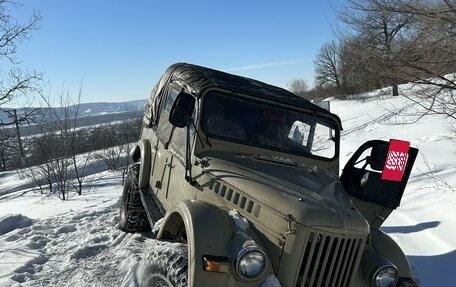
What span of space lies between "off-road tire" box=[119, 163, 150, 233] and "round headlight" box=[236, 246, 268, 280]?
3433 millimetres

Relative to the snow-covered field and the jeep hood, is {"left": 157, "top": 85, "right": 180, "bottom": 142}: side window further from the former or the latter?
the jeep hood

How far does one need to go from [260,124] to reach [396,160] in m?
1.43

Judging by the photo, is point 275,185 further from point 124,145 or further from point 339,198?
point 124,145

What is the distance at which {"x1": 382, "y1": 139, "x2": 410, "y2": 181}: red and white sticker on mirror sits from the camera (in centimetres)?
460

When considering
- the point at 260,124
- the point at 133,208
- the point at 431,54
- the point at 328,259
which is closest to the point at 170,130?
the point at 260,124

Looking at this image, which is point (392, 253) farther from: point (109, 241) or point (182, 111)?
point (109, 241)

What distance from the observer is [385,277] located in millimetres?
3660

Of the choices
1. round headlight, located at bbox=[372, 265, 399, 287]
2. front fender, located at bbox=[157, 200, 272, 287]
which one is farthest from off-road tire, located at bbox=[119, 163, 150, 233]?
round headlight, located at bbox=[372, 265, 399, 287]

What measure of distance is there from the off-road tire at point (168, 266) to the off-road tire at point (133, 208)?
104 inches

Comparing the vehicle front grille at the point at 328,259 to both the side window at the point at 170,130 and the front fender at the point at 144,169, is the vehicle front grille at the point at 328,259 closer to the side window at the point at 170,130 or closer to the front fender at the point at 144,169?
the side window at the point at 170,130

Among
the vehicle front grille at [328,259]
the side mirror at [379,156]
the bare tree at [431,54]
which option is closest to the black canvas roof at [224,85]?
the side mirror at [379,156]

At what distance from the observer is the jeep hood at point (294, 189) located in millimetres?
3371

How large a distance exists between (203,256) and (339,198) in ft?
4.50

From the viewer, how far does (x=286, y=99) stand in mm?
4961
